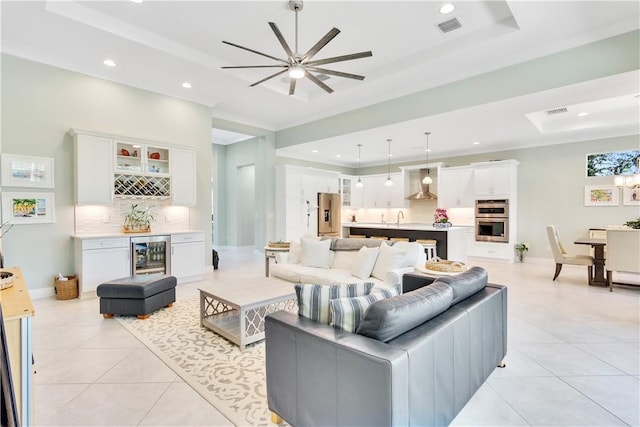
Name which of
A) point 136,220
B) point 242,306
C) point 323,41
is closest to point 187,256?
point 136,220

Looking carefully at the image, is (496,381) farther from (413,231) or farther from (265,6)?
(413,231)

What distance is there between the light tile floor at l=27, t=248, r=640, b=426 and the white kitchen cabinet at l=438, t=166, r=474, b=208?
4480 mm

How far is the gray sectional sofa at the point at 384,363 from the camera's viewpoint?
4.30 ft

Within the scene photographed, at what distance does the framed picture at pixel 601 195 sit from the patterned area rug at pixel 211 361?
7618mm

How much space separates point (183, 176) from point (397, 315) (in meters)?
5.02

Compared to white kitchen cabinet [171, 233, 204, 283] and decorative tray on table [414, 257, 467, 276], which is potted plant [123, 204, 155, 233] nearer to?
white kitchen cabinet [171, 233, 204, 283]

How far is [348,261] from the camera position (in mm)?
4383

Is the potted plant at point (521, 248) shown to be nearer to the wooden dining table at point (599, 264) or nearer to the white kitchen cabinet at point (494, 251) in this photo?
the white kitchen cabinet at point (494, 251)

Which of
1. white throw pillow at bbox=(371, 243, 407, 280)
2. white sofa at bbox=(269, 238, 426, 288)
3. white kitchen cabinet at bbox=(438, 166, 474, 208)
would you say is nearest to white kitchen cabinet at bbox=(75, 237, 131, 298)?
white sofa at bbox=(269, 238, 426, 288)

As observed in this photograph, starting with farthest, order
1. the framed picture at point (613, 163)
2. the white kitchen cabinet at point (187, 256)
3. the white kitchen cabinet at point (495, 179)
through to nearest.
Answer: the white kitchen cabinet at point (495, 179)
the framed picture at point (613, 163)
the white kitchen cabinet at point (187, 256)

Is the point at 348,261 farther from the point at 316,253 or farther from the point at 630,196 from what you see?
the point at 630,196

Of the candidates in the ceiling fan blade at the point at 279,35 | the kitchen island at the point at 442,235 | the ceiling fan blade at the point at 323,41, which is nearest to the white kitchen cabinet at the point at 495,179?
the kitchen island at the point at 442,235

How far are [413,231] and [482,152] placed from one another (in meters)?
3.42

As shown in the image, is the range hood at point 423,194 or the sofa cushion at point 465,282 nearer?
the sofa cushion at point 465,282
